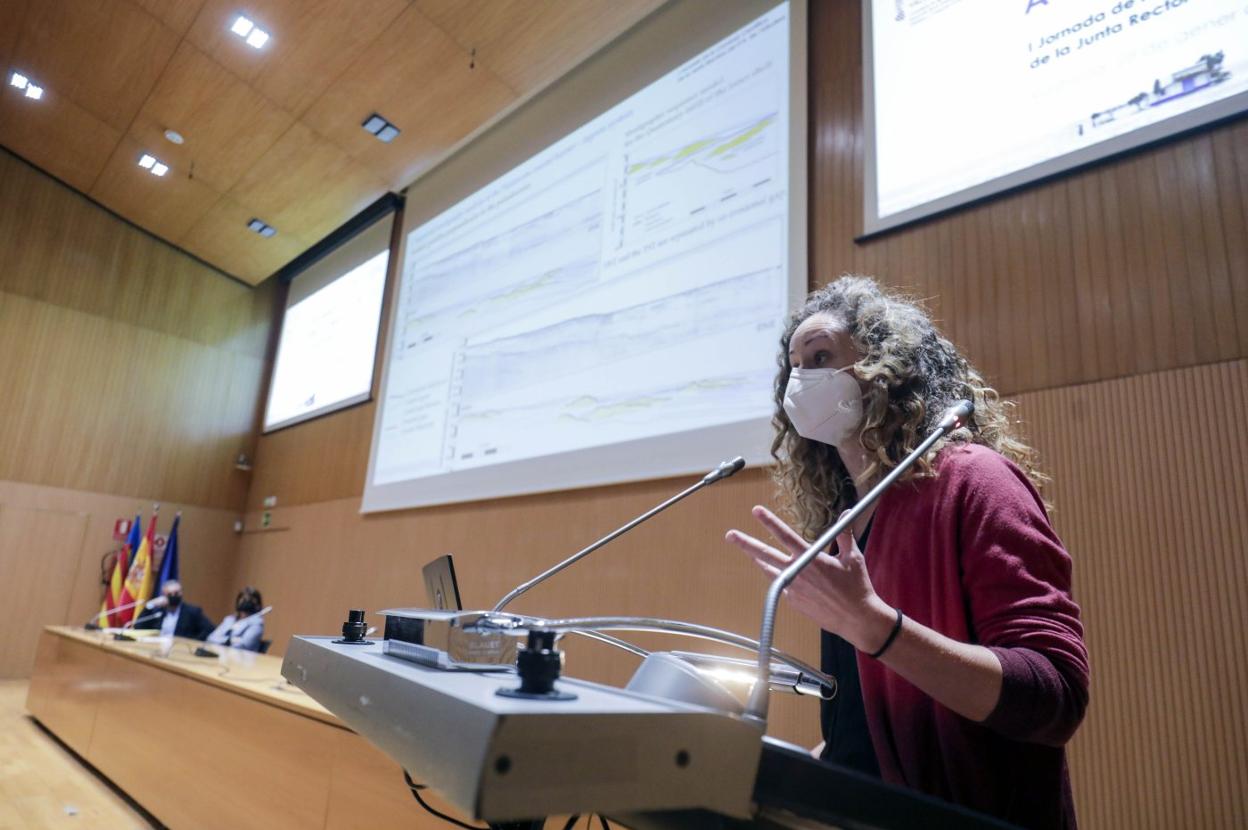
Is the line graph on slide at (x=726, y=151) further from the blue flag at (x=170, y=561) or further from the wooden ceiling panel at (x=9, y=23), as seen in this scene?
the blue flag at (x=170, y=561)

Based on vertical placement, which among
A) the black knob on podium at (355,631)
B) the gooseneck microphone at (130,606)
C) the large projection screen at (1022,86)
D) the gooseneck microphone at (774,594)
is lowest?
the gooseneck microphone at (130,606)

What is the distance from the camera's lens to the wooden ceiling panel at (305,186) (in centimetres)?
526

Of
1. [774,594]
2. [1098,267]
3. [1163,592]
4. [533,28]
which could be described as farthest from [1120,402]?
[533,28]

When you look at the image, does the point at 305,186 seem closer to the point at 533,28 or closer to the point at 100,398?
the point at 533,28

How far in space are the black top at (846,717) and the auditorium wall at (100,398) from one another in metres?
7.00

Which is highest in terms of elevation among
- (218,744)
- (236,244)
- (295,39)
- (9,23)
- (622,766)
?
(9,23)

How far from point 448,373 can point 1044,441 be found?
3143mm

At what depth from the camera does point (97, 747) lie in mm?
3447

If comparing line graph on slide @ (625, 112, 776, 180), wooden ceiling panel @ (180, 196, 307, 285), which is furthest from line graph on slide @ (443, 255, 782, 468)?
wooden ceiling panel @ (180, 196, 307, 285)

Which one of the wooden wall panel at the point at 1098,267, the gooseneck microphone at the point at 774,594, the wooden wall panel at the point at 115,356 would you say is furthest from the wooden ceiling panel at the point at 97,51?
the gooseneck microphone at the point at 774,594

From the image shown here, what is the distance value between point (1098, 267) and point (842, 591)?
Answer: 1.95 meters

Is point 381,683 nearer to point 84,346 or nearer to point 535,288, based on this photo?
point 535,288

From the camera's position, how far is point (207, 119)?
508 centimetres

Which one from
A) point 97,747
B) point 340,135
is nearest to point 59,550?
point 97,747
